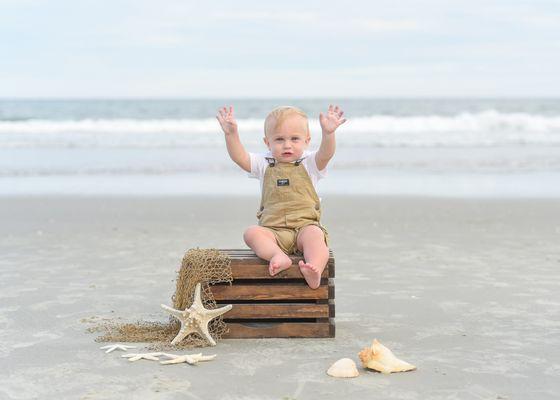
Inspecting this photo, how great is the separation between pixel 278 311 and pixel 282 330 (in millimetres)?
132

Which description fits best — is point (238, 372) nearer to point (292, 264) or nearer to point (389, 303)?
point (292, 264)

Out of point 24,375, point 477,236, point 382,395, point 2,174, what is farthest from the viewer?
point 2,174

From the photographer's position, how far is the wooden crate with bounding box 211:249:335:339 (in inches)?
208

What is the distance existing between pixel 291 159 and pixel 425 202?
24.5 ft

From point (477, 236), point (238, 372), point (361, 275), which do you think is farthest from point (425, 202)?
point (238, 372)

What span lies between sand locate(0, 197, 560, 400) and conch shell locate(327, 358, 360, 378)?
2.8 inches

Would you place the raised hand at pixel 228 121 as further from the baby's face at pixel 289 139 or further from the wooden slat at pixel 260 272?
the wooden slat at pixel 260 272

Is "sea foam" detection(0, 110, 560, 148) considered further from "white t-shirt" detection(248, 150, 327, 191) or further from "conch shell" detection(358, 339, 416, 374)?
"conch shell" detection(358, 339, 416, 374)

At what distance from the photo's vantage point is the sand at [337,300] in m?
4.40

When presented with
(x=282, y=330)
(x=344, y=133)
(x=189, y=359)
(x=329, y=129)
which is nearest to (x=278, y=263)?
(x=282, y=330)

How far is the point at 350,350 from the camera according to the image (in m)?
5.08

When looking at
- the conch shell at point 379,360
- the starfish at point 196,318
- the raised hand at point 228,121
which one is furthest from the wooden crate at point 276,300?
the raised hand at point 228,121

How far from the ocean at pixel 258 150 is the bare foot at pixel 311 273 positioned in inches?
348

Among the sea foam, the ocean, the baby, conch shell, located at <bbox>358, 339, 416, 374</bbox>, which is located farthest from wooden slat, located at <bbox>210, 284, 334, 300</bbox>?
the sea foam
